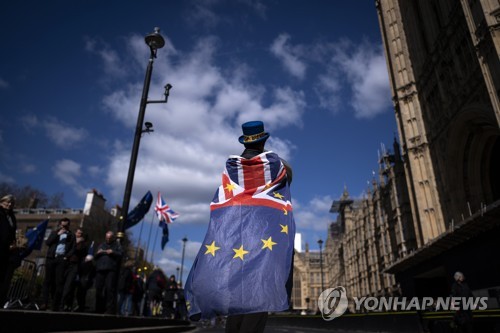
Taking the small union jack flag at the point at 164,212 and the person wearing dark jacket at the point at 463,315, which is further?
the small union jack flag at the point at 164,212

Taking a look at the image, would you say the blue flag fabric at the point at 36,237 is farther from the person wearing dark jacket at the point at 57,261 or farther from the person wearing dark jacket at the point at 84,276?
the person wearing dark jacket at the point at 57,261

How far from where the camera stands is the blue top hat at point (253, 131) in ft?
9.52

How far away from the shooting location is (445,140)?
21.4 m

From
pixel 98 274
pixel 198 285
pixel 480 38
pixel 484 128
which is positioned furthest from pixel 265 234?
pixel 484 128

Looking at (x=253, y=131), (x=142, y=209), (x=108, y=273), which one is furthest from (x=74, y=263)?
(x=142, y=209)

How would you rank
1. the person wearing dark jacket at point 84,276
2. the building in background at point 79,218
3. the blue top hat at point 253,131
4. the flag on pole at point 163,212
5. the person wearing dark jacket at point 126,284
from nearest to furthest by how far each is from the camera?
the blue top hat at point 253,131, the person wearing dark jacket at point 84,276, the person wearing dark jacket at point 126,284, the flag on pole at point 163,212, the building in background at point 79,218

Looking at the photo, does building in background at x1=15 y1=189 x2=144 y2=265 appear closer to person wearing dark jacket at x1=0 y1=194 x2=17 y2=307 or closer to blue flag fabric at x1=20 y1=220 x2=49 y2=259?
blue flag fabric at x1=20 y1=220 x2=49 y2=259

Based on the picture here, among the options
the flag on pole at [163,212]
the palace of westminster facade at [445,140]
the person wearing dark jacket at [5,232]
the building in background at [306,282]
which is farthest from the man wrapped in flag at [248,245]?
the building in background at [306,282]

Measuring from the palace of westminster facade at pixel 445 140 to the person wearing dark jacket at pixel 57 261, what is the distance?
13.7 metres

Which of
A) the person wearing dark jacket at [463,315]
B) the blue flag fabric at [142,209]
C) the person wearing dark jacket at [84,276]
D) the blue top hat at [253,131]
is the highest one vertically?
the blue flag fabric at [142,209]

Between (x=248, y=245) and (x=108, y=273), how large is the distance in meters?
6.52

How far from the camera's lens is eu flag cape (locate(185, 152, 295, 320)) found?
216 centimetres

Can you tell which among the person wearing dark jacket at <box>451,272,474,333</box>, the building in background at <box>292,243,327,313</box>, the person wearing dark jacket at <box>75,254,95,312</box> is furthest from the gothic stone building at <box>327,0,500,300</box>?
the building in background at <box>292,243,327,313</box>

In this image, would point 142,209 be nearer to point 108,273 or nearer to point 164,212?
point 164,212
